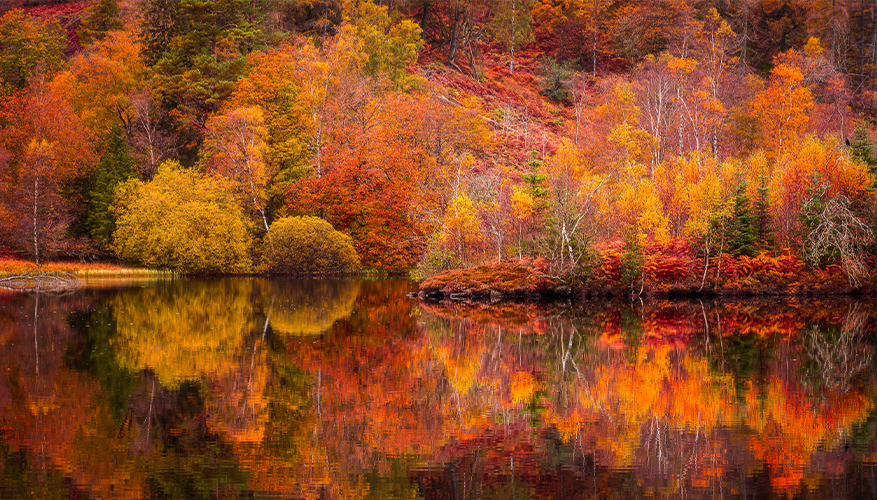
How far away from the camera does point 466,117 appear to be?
51.3m

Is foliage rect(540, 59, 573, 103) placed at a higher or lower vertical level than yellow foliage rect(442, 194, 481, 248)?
higher

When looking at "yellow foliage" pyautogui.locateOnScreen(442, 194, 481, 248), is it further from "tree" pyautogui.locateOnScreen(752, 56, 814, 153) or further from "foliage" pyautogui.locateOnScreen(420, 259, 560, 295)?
"tree" pyautogui.locateOnScreen(752, 56, 814, 153)

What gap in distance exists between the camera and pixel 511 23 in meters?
74.9

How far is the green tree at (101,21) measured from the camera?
66.0m

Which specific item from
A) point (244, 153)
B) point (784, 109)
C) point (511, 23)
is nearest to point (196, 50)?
point (244, 153)

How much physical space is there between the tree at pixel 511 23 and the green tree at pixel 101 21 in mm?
32908

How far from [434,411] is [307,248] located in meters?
36.4

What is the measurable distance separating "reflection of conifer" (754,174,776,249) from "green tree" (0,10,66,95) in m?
46.4

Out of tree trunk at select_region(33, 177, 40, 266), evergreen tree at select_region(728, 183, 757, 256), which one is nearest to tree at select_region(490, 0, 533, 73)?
tree trunk at select_region(33, 177, 40, 266)

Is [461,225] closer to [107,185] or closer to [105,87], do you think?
[107,185]

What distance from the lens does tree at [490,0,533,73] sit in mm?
74812

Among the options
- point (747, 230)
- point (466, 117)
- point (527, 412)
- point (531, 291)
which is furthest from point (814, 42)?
point (527, 412)

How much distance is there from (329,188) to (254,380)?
3611cm

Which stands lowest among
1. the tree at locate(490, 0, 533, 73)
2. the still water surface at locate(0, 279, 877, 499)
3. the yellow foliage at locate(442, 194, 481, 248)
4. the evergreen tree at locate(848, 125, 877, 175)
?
the still water surface at locate(0, 279, 877, 499)
